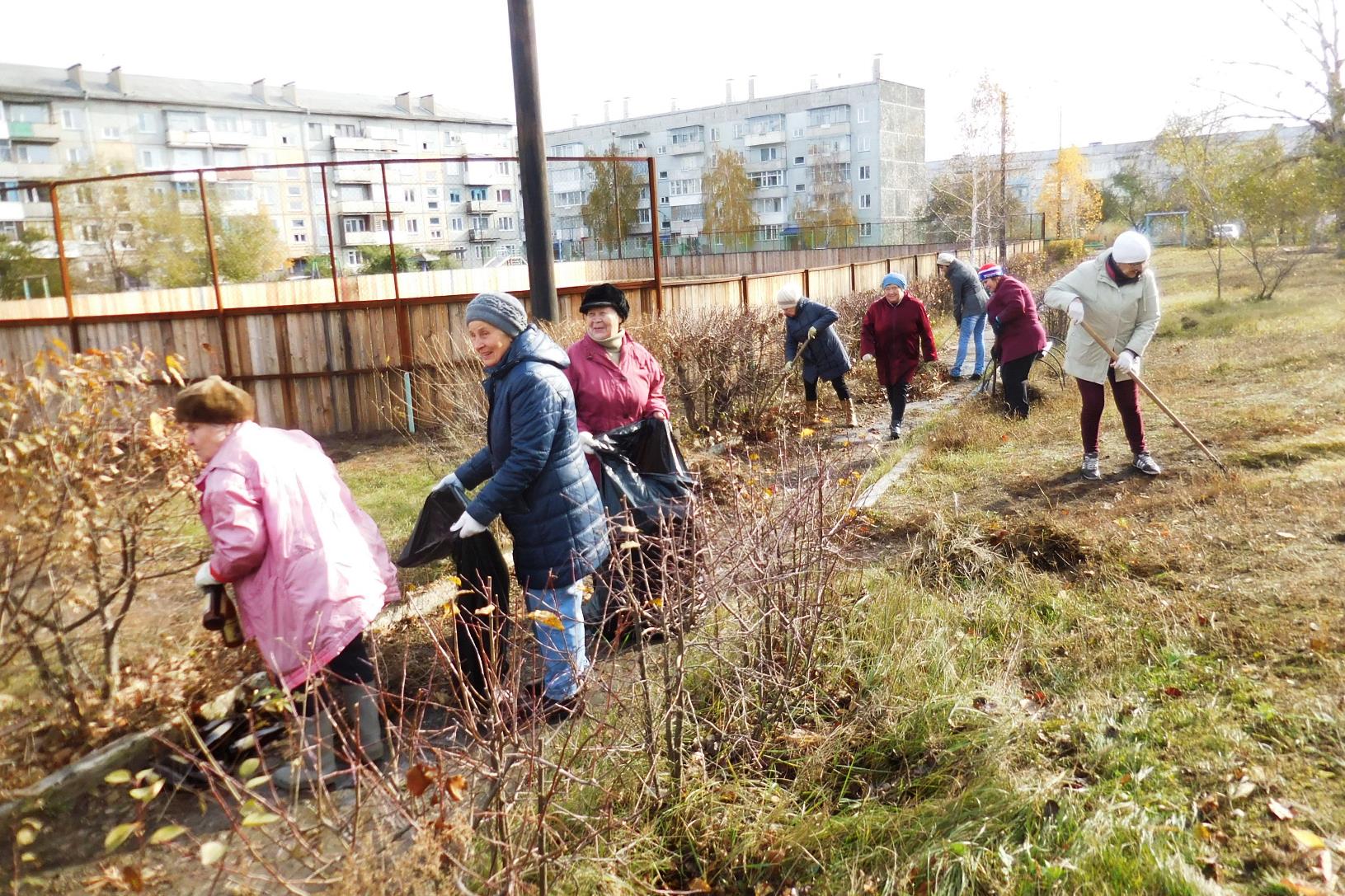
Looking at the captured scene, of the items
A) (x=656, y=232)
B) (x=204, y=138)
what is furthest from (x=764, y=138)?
(x=656, y=232)

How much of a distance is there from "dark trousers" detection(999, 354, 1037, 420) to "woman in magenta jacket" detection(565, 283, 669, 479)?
5501 millimetres

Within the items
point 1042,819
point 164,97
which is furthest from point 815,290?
point 164,97

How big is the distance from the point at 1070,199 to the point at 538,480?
180 feet

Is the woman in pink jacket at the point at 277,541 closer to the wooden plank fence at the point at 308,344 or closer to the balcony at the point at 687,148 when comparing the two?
the wooden plank fence at the point at 308,344

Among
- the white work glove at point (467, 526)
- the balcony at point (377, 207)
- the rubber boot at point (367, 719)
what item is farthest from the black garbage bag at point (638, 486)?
the balcony at point (377, 207)

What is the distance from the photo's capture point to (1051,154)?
9738cm

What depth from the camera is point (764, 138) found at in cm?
7406

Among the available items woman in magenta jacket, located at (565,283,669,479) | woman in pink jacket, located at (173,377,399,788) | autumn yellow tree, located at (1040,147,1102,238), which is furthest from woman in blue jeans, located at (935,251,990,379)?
autumn yellow tree, located at (1040,147,1102,238)

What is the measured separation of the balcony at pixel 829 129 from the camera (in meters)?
70.1

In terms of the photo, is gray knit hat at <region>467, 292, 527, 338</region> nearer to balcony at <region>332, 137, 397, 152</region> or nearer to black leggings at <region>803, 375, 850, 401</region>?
black leggings at <region>803, 375, 850, 401</region>

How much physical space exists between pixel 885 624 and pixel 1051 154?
10436 cm

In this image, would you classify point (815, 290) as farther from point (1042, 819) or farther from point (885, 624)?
point (1042, 819)

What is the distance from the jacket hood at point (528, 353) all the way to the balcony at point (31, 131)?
202 feet

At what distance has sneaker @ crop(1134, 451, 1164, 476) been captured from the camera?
22.3 ft
